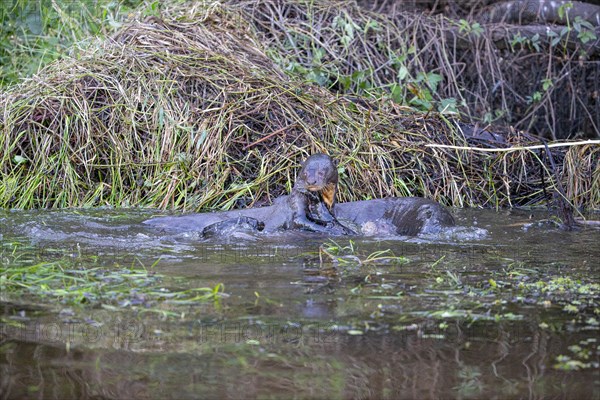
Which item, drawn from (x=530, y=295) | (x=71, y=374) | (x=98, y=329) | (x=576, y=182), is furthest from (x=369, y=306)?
(x=576, y=182)

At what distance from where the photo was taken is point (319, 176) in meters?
5.00

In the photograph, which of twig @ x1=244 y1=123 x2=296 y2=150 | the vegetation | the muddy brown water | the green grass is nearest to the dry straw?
twig @ x1=244 y1=123 x2=296 y2=150

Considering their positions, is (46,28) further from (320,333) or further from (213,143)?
(320,333)

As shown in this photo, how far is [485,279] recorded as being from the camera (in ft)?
11.2

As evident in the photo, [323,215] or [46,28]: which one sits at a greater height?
[46,28]

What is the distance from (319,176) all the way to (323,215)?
0.24 m

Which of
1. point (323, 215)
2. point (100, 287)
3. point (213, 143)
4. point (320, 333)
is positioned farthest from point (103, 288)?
point (213, 143)

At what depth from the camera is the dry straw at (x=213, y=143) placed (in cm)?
595

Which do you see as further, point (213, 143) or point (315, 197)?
point (213, 143)

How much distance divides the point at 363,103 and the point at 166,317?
444 cm

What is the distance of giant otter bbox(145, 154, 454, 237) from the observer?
4875 millimetres

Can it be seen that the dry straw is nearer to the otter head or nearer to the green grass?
the green grass

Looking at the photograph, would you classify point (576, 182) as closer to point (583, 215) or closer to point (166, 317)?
point (583, 215)

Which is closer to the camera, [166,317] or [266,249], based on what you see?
[166,317]
